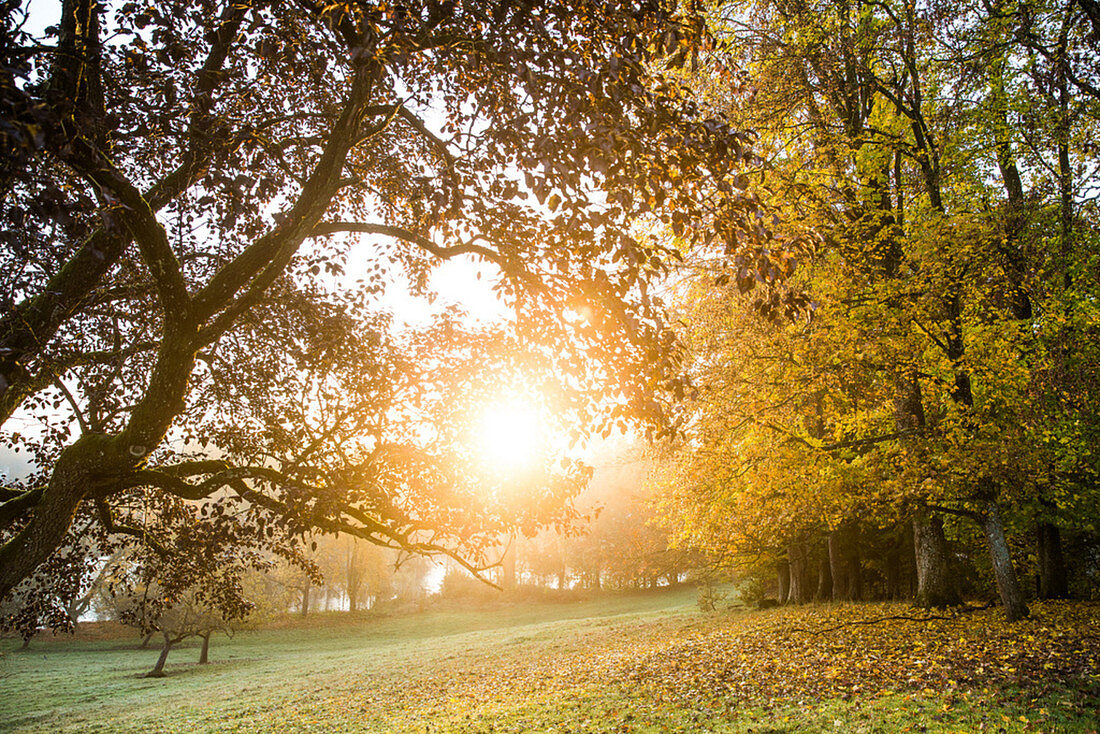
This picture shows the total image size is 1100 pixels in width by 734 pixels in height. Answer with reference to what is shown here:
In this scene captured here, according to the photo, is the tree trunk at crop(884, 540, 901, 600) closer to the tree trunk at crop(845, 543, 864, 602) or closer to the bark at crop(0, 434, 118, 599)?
the tree trunk at crop(845, 543, 864, 602)

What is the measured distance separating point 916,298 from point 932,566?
781cm

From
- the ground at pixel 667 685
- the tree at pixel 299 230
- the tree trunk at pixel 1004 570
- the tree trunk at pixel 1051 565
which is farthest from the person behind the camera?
the tree trunk at pixel 1051 565

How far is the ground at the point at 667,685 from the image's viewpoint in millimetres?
7660

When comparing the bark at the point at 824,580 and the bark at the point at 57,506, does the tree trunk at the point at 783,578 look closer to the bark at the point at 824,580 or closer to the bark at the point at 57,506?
the bark at the point at 824,580

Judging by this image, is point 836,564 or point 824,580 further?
point 824,580

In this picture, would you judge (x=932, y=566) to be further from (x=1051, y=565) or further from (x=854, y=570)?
(x=854, y=570)

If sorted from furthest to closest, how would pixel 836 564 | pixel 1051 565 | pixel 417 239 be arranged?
pixel 836 564 < pixel 1051 565 < pixel 417 239

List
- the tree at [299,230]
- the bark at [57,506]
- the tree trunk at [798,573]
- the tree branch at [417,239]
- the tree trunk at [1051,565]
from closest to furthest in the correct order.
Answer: the tree at [299,230] < the bark at [57,506] < the tree branch at [417,239] < the tree trunk at [1051,565] < the tree trunk at [798,573]

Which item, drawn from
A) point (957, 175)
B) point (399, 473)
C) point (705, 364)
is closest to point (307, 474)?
point (399, 473)

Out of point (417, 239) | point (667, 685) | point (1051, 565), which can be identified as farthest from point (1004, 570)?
point (417, 239)

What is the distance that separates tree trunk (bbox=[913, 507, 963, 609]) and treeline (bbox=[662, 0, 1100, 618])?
0.07 metres

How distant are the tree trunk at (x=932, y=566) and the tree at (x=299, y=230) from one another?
45.2 ft

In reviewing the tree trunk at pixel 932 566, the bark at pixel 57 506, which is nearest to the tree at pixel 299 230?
the bark at pixel 57 506

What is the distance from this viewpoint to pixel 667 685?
37.0 ft
